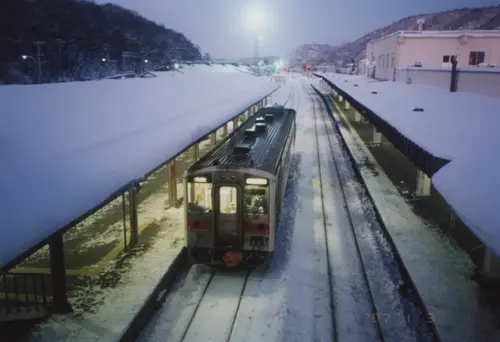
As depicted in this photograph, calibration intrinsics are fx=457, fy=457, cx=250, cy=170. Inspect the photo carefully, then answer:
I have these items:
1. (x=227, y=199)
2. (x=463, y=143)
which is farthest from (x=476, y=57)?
(x=227, y=199)

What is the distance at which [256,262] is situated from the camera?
947 centimetres

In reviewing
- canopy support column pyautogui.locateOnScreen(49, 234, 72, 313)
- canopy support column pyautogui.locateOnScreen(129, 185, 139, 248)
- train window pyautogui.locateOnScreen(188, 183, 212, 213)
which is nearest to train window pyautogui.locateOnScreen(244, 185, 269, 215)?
train window pyautogui.locateOnScreen(188, 183, 212, 213)

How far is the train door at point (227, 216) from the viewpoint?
9.19 meters

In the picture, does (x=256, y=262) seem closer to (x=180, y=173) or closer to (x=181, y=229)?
(x=181, y=229)

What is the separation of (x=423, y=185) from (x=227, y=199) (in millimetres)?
8367

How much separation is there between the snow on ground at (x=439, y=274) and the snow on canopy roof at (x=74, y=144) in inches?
222

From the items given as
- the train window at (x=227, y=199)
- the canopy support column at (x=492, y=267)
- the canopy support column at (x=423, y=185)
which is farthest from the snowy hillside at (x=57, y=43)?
the canopy support column at (x=492, y=267)

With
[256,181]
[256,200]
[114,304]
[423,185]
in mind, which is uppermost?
[256,181]

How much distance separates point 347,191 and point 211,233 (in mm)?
8163

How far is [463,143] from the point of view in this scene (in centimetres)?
966

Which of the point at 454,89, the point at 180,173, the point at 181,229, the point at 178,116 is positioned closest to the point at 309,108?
the point at 454,89

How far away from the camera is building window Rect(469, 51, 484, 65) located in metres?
33.8

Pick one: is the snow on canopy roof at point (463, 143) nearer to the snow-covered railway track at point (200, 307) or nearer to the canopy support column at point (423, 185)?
the canopy support column at point (423, 185)

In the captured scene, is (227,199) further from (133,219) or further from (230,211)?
(133,219)
